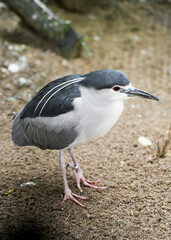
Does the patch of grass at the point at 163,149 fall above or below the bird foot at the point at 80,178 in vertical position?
above

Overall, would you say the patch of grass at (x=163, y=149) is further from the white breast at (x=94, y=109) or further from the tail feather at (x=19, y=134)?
the tail feather at (x=19, y=134)

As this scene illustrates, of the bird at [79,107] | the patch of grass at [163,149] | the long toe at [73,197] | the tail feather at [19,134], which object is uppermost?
the bird at [79,107]

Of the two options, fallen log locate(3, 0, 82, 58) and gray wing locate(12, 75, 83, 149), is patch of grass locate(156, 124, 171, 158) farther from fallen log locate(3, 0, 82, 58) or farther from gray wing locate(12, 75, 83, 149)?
fallen log locate(3, 0, 82, 58)

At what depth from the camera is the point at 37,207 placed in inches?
118

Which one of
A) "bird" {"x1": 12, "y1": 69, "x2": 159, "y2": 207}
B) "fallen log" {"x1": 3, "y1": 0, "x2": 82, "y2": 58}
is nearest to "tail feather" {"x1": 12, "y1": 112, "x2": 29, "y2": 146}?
"bird" {"x1": 12, "y1": 69, "x2": 159, "y2": 207}

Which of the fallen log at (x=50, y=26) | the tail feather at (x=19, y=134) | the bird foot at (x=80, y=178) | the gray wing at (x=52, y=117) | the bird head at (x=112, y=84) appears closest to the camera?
the bird head at (x=112, y=84)

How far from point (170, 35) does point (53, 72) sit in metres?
2.58

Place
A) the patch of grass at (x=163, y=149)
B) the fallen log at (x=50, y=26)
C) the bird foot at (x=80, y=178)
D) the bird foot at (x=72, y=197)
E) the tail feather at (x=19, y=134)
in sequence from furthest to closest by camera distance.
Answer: the fallen log at (x=50, y=26) < the patch of grass at (x=163, y=149) < the bird foot at (x=80, y=178) < the tail feather at (x=19, y=134) < the bird foot at (x=72, y=197)

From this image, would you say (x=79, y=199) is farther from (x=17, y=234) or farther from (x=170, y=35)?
(x=170, y=35)

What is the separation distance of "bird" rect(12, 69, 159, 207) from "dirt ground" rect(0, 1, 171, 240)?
282 mm

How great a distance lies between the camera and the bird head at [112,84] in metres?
2.70

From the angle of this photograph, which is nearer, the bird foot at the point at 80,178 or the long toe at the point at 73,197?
the long toe at the point at 73,197

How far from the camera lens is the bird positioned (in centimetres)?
274

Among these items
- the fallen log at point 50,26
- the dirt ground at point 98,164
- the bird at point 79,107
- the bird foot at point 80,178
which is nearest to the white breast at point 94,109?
the bird at point 79,107
